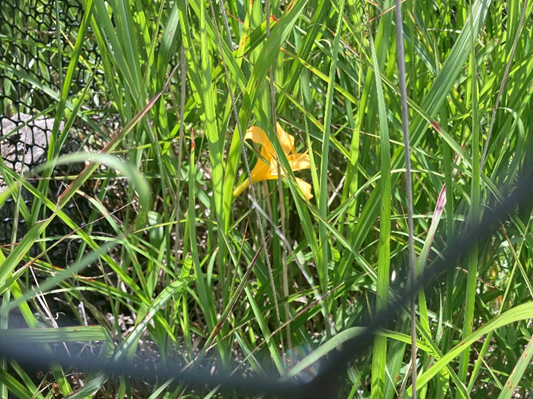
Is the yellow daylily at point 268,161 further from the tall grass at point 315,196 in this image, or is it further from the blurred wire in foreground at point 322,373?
the blurred wire in foreground at point 322,373

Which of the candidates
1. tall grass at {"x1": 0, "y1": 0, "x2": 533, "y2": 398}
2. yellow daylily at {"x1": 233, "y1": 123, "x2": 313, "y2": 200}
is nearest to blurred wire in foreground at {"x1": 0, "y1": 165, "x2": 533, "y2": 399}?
tall grass at {"x1": 0, "y1": 0, "x2": 533, "y2": 398}

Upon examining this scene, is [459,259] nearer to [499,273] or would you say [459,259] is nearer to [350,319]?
[350,319]

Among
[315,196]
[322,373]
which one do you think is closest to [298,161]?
[315,196]

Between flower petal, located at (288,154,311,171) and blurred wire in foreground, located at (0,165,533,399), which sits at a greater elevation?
blurred wire in foreground, located at (0,165,533,399)

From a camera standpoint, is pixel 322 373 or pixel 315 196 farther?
pixel 315 196

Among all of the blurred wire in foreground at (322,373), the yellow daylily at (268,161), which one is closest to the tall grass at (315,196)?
the yellow daylily at (268,161)

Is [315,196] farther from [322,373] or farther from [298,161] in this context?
[322,373]

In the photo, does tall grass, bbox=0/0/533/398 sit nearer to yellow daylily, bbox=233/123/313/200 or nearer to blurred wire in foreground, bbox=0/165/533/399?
yellow daylily, bbox=233/123/313/200

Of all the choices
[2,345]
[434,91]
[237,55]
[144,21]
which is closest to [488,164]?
[434,91]
